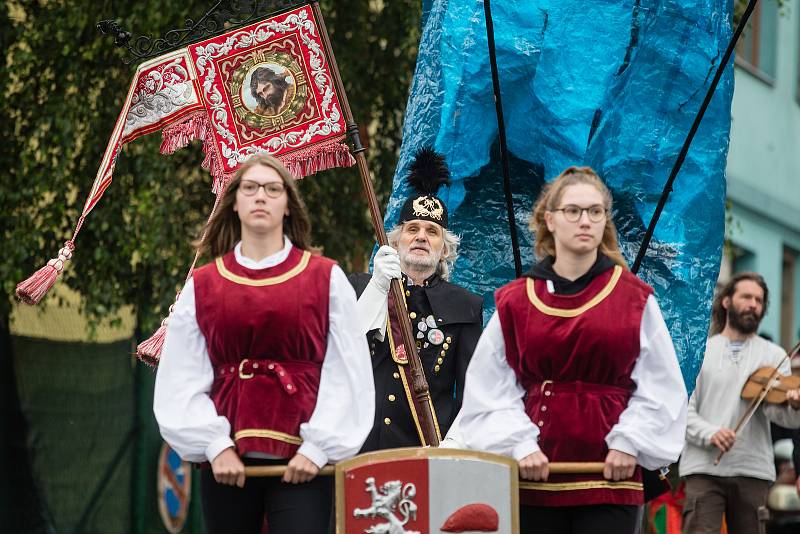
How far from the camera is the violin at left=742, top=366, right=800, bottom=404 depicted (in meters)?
9.42

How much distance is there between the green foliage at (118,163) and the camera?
477 inches

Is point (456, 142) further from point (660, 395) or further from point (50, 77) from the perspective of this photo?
point (50, 77)

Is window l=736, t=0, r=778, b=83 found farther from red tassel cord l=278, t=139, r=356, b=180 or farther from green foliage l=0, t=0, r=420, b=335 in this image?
red tassel cord l=278, t=139, r=356, b=180

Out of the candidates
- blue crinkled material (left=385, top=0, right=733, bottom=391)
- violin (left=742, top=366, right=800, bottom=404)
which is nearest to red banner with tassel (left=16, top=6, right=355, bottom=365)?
blue crinkled material (left=385, top=0, right=733, bottom=391)

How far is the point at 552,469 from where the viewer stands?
5742 millimetres

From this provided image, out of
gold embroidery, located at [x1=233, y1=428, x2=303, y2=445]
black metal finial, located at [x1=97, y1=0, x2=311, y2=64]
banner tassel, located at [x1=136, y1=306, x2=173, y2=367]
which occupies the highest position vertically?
black metal finial, located at [x1=97, y1=0, x2=311, y2=64]

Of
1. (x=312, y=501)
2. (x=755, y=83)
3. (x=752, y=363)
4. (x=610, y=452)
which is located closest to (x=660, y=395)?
(x=610, y=452)

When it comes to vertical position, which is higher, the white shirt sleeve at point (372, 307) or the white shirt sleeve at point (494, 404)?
the white shirt sleeve at point (372, 307)

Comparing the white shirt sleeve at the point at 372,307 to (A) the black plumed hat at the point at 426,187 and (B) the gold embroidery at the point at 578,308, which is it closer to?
(A) the black plumed hat at the point at 426,187

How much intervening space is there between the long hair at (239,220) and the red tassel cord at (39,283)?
54.7 inches

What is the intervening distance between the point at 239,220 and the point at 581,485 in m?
1.51

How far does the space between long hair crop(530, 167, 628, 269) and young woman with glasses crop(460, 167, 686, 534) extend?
0.5 inches

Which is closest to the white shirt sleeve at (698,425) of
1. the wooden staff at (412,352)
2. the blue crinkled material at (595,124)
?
the blue crinkled material at (595,124)

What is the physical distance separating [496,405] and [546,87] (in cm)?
342
